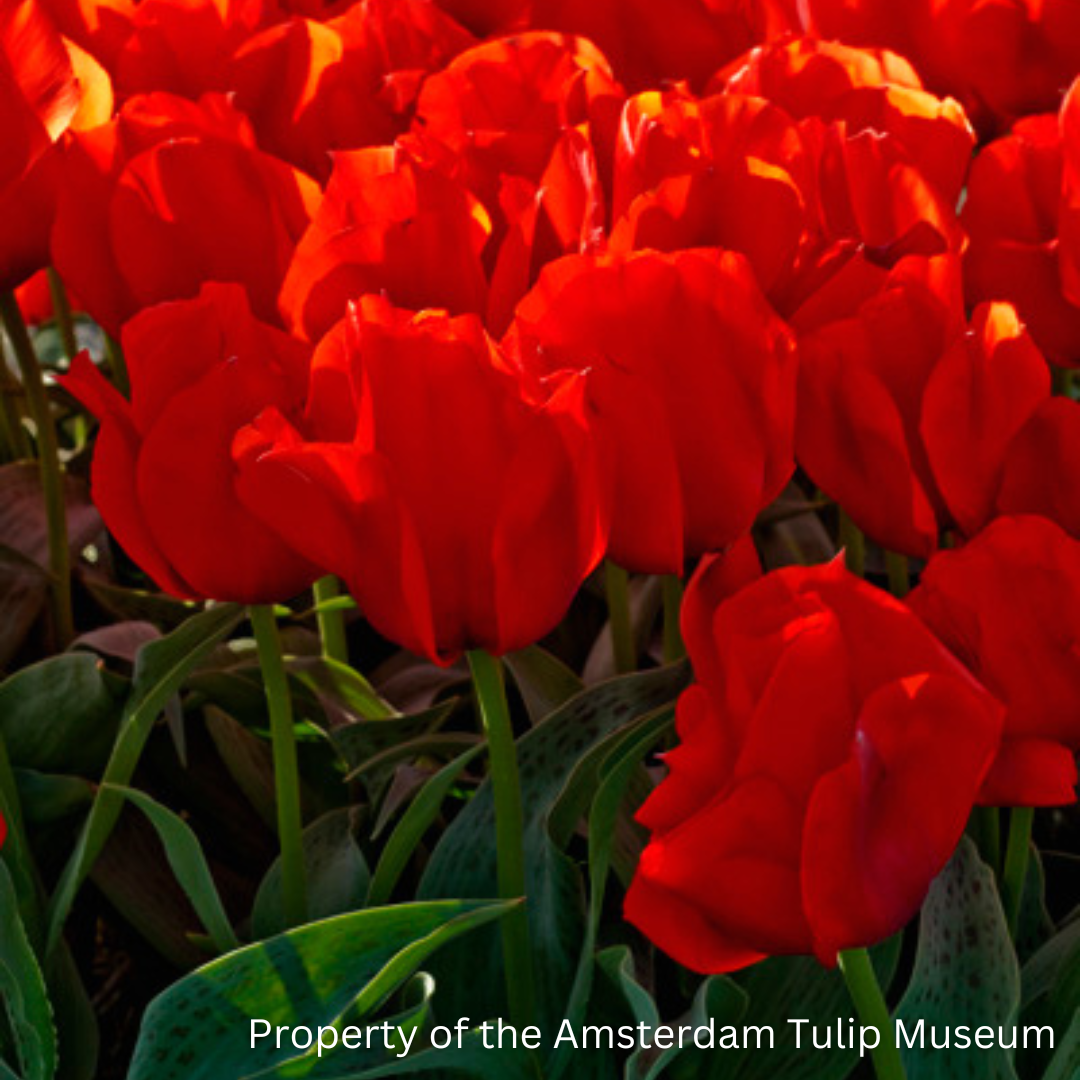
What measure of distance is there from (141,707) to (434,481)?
7.1 inches

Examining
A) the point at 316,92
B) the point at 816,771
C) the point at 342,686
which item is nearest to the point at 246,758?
the point at 342,686

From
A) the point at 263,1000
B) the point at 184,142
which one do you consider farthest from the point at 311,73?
the point at 263,1000

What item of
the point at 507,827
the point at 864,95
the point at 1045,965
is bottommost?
the point at 1045,965

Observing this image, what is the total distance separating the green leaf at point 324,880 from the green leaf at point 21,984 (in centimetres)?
10

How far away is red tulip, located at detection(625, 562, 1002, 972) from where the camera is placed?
456 millimetres

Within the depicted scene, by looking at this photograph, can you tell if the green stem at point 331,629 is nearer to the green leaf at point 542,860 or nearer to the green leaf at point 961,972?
the green leaf at point 542,860

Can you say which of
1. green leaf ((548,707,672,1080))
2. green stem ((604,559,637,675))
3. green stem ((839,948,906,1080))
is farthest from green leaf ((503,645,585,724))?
green stem ((839,948,906,1080))

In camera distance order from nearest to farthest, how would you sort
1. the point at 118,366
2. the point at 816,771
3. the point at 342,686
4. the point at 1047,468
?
the point at 816,771 → the point at 1047,468 → the point at 342,686 → the point at 118,366

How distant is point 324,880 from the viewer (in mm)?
675

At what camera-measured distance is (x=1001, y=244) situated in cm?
67

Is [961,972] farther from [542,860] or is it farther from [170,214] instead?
[170,214]

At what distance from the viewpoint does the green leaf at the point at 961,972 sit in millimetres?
568

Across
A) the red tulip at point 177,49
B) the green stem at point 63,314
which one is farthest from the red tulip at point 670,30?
the green stem at point 63,314

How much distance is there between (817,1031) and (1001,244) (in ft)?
0.84
